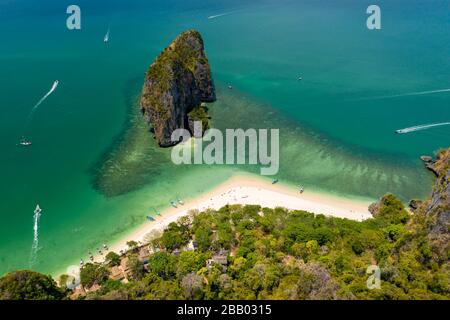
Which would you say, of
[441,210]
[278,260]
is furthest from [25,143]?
[441,210]

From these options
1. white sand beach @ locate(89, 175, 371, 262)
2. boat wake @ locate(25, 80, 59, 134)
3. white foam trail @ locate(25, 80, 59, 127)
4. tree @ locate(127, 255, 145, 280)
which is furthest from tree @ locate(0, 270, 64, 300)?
white foam trail @ locate(25, 80, 59, 127)

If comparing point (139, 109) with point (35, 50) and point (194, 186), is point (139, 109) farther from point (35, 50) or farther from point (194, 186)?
point (35, 50)

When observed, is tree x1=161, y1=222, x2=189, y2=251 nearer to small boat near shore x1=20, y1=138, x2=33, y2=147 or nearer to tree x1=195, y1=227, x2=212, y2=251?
tree x1=195, y1=227, x2=212, y2=251

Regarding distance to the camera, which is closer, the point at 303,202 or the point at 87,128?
the point at 303,202

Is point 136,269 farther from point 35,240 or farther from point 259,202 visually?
point 259,202

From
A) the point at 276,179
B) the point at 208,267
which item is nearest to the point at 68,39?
the point at 276,179

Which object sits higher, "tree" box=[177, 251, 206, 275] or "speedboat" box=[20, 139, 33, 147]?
"speedboat" box=[20, 139, 33, 147]

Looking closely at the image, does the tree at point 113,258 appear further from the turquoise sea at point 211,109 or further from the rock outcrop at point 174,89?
the rock outcrop at point 174,89
